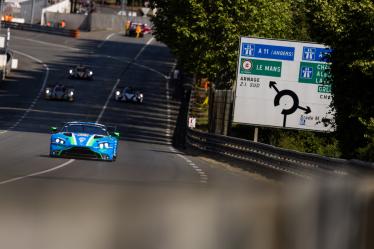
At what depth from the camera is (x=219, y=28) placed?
2142 inches

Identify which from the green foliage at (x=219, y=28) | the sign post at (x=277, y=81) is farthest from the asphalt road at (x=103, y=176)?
the green foliage at (x=219, y=28)

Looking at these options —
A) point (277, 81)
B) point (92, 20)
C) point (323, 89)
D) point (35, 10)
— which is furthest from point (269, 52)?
point (35, 10)

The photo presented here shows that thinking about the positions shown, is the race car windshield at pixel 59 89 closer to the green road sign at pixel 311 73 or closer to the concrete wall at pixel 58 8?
the green road sign at pixel 311 73

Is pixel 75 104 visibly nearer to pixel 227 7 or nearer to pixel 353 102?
pixel 227 7

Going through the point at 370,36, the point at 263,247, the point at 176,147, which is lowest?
the point at 176,147

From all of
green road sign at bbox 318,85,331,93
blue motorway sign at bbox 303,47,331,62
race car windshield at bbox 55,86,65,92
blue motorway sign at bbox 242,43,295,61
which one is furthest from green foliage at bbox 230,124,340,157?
race car windshield at bbox 55,86,65,92

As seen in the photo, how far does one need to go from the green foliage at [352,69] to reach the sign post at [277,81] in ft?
36.6

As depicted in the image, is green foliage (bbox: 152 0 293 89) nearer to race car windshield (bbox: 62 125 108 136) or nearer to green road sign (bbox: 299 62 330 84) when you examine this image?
green road sign (bbox: 299 62 330 84)

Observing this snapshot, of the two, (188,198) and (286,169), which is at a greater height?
(188,198)

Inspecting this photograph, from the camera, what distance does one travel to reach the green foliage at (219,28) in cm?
5259

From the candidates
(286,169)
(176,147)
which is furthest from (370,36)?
(176,147)

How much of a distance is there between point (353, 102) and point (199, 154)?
60.7 feet

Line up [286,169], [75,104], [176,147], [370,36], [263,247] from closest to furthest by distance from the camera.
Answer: [263,247] → [370,36] → [286,169] → [176,147] → [75,104]

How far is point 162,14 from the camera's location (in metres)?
59.7
